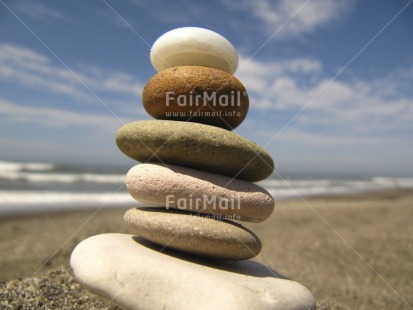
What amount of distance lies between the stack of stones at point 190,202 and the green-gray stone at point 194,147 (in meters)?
0.01

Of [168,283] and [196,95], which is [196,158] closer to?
[196,95]

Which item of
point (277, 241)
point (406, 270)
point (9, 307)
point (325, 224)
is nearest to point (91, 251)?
point (9, 307)

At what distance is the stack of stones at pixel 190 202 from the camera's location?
107 inches

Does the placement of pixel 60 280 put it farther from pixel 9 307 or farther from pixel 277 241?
pixel 277 241

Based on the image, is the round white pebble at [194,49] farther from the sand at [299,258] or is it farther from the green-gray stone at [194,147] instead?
the sand at [299,258]

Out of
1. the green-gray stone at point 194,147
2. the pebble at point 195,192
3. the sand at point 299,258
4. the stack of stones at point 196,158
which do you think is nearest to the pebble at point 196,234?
the stack of stones at point 196,158

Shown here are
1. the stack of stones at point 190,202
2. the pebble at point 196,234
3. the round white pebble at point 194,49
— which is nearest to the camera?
the stack of stones at point 190,202

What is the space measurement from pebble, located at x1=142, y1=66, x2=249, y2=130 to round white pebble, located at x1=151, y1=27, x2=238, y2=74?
0.73 feet

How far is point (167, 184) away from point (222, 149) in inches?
24.6

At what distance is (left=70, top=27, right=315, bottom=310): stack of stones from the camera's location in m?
2.73

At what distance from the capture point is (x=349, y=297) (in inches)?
201

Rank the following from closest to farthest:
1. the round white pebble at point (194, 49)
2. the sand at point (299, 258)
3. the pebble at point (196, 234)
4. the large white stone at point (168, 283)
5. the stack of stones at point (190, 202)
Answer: the large white stone at point (168, 283), the stack of stones at point (190, 202), the pebble at point (196, 234), the round white pebble at point (194, 49), the sand at point (299, 258)

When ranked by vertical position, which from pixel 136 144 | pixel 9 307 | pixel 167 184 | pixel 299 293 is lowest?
pixel 9 307

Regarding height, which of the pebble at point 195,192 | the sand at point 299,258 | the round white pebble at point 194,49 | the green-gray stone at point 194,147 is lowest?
the sand at point 299,258
